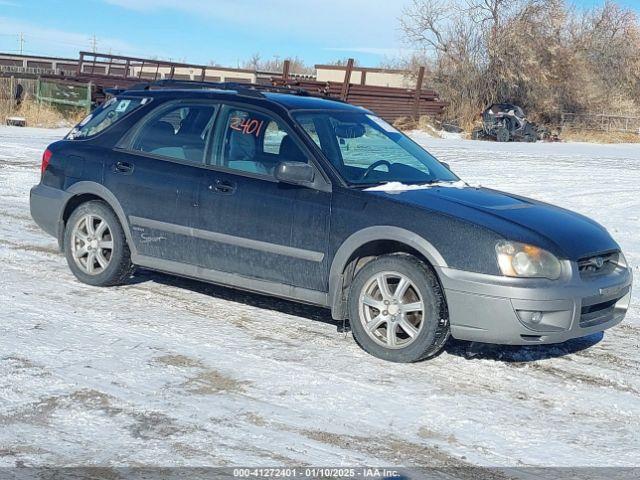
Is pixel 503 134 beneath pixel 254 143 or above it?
above

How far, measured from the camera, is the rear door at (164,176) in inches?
261

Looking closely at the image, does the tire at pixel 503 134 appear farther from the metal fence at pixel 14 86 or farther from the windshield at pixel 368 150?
the windshield at pixel 368 150

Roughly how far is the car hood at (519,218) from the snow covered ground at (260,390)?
2.55ft

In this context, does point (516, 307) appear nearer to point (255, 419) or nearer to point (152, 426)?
point (255, 419)

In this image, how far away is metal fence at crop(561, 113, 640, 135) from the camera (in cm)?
4047

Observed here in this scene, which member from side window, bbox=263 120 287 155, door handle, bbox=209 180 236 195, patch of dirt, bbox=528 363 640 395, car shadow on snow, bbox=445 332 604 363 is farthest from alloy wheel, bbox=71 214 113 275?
patch of dirt, bbox=528 363 640 395

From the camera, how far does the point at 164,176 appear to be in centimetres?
673

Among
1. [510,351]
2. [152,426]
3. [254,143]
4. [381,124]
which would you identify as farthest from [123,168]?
[510,351]

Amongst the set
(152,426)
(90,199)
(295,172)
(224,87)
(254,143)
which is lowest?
(152,426)

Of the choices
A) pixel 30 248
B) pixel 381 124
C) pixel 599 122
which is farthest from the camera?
Result: pixel 599 122

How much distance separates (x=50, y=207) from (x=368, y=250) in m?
2.94

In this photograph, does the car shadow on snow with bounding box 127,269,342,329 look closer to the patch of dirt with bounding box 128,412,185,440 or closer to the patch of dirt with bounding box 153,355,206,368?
the patch of dirt with bounding box 153,355,206,368

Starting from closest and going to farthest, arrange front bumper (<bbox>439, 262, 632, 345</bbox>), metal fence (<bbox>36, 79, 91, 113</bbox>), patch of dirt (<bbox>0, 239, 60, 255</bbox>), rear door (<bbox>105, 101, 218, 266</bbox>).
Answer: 1. front bumper (<bbox>439, 262, 632, 345</bbox>)
2. rear door (<bbox>105, 101, 218, 266</bbox>)
3. patch of dirt (<bbox>0, 239, 60, 255</bbox>)
4. metal fence (<bbox>36, 79, 91, 113</bbox>)

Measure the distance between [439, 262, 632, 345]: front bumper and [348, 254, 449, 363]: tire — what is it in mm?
104
